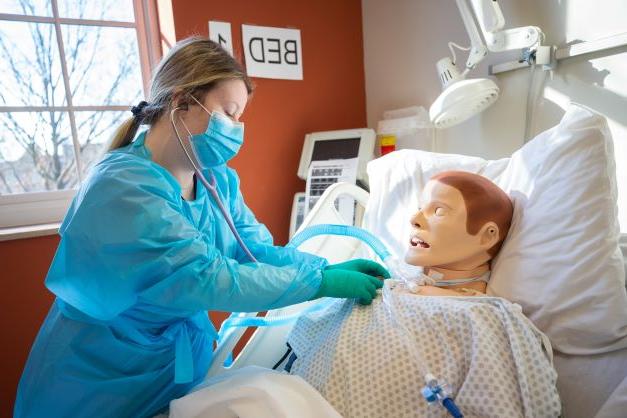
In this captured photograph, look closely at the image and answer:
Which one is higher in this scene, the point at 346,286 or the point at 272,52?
the point at 272,52

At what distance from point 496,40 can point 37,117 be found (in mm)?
1807

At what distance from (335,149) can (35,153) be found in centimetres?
129

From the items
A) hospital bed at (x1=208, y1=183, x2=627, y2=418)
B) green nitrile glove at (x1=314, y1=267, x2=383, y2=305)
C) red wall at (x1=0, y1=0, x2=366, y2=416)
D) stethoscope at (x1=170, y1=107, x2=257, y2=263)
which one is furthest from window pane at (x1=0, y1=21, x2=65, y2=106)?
green nitrile glove at (x1=314, y1=267, x2=383, y2=305)

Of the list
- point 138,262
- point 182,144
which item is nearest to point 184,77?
point 182,144

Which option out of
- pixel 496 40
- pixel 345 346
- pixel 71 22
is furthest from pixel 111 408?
pixel 71 22

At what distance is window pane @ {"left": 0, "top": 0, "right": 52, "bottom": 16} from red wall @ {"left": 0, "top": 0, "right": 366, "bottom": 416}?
565 millimetres

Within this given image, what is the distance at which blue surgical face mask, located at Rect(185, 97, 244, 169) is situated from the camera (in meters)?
1.02

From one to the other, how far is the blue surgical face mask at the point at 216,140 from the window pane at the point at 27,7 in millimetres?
1305

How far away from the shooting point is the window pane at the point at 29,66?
5.90 feet

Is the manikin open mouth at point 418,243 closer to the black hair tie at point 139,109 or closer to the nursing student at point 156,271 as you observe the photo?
the nursing student at point 156,271

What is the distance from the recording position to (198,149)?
40.8 inches

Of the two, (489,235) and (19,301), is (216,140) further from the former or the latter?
(19,301)

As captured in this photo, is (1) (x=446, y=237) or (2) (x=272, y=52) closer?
(1) (x=446, y=237)

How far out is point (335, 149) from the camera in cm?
191
